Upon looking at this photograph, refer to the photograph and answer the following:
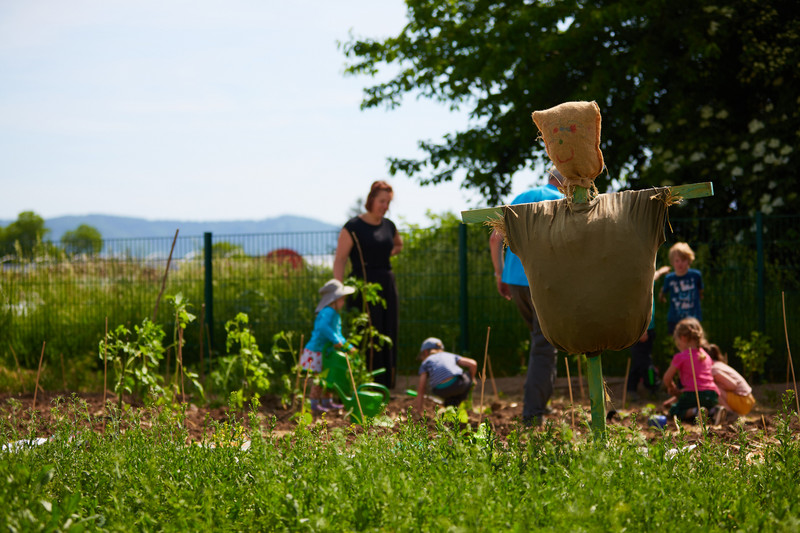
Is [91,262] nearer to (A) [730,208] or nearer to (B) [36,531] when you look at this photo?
(B) [36,531]

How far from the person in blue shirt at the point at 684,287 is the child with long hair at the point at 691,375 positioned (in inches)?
57.5

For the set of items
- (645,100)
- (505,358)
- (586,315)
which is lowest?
(505,358)

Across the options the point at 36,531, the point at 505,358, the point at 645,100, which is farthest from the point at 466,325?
the point at 36,531

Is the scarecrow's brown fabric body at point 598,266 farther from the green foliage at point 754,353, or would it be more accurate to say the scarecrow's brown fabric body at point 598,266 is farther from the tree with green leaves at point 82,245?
the tree with green leaves at point 82,245

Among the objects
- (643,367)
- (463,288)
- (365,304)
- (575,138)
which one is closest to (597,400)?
(575,138)

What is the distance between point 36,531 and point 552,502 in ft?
5.45

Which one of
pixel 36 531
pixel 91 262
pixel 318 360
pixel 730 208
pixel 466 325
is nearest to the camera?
pixel 36 531

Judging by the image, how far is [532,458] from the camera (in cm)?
313

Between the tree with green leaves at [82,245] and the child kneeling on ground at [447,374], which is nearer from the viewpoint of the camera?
the child kneeling on ground at [447,374]

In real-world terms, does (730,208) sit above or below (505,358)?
above

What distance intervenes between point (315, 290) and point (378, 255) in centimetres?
226

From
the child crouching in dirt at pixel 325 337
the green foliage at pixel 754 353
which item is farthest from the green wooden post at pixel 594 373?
the green foliage at pixel 754 353

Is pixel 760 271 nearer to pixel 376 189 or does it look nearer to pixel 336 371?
pixel 376 189

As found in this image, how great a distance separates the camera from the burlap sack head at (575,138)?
3391 mm
